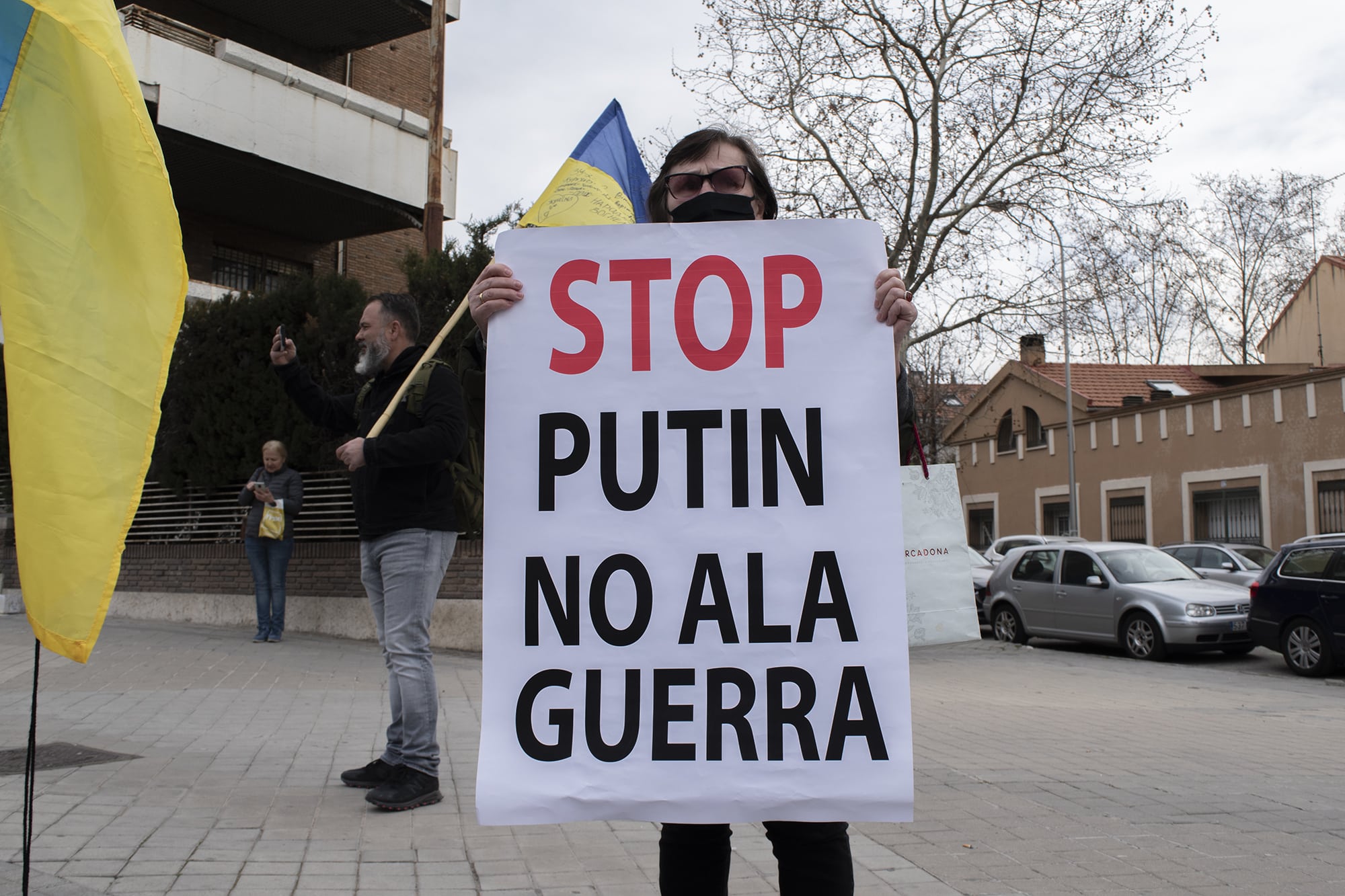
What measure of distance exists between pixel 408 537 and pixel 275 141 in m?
15.3

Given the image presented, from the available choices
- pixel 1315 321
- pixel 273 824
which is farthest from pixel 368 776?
pixel 1315 321

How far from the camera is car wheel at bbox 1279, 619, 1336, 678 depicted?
12.1 metres

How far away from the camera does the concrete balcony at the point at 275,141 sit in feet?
55.3

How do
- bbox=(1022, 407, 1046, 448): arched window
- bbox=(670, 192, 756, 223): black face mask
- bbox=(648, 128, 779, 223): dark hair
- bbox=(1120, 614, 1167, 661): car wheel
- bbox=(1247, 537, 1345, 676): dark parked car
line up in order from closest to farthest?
bbox=(670, 192, 756, 223): black face mask < bbox=(648, 128, 779, 223): dark hair < bbox=(1247, 537, 1345, 676): dark parked car < bbox=(1120, 614, 1167, 661): car wheel < bbox=(1022, 407, 1046, 448): arched window

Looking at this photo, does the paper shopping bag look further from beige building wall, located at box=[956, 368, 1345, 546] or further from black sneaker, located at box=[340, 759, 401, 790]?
beige building wall, located at box=[956, 368, 1345, 546]

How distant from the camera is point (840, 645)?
225 cm

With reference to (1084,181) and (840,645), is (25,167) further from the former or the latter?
(1084,181)

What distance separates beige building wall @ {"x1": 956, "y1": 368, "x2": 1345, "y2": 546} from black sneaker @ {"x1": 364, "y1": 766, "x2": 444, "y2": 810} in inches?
1071

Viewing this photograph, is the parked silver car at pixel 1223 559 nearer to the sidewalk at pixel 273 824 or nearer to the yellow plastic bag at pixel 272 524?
the yellow plastic bag at pixel 272 524

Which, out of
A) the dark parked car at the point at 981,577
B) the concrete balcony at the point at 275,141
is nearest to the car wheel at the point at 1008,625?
the dark parked car at the point at 981,577

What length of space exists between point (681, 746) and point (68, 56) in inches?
81.6

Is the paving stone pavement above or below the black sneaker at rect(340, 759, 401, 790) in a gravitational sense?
below

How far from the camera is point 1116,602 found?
47.3 ft

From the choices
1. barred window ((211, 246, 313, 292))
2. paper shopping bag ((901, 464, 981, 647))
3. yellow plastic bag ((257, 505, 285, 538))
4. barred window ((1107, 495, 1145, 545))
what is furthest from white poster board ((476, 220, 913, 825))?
barred window ((1107, 495, 1145, 545))
